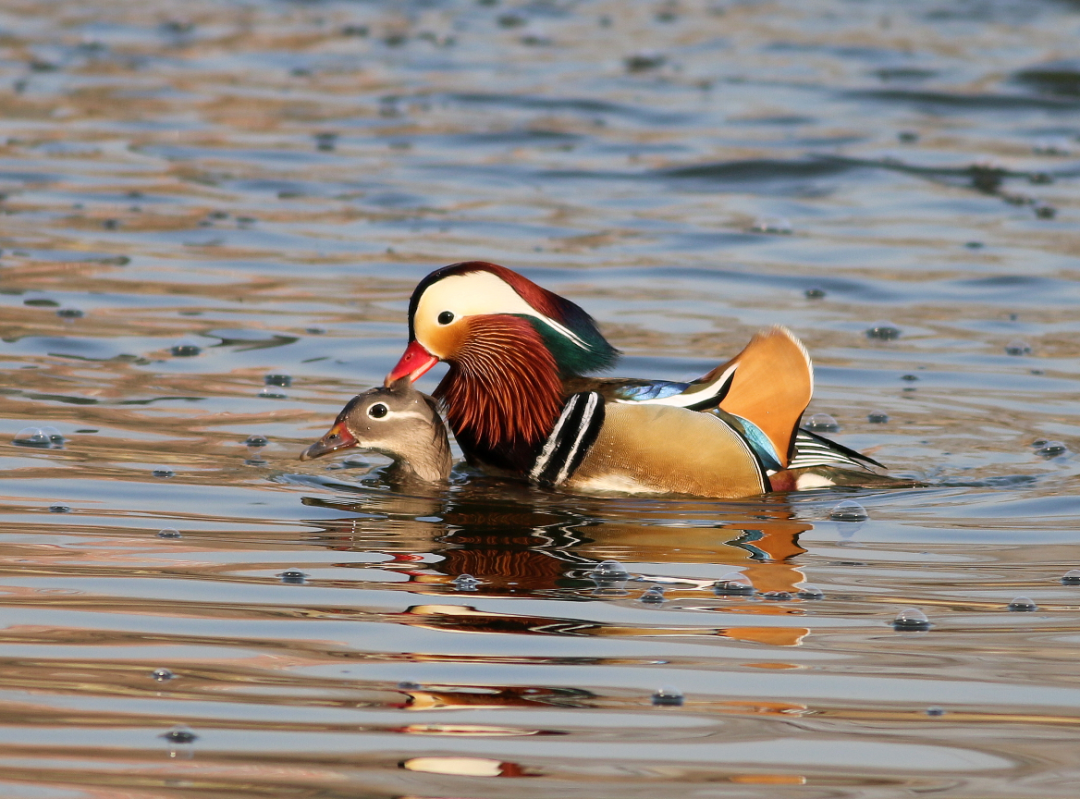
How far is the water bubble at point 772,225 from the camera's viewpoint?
13.2 metres

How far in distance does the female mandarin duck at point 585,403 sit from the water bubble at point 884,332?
10.3 ft

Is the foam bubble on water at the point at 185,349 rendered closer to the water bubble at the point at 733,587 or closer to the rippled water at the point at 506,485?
the rippled water at the point at 506,485

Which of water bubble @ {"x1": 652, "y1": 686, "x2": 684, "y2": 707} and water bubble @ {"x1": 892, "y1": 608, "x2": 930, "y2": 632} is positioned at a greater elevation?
water bubble @ {"x1": 892, "y1": 608, "x2": 930, "y2": 632}

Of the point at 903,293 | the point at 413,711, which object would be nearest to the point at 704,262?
the point at 903,293

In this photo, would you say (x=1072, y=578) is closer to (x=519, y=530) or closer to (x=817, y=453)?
(x=817, y=453)

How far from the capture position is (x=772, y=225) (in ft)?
43.6

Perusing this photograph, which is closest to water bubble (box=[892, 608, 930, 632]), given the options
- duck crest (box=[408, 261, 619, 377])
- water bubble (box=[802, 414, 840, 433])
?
duck crest (box=[408, 261, 619, 377])

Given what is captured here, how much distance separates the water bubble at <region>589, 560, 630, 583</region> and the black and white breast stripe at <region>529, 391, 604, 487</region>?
105 cm

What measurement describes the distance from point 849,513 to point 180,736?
340 cm

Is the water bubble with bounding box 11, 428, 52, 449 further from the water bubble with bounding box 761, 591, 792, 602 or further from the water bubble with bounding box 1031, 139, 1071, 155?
the water bubble with bounding box 1031, 139, 1071, 155

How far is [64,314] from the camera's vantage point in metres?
9.82

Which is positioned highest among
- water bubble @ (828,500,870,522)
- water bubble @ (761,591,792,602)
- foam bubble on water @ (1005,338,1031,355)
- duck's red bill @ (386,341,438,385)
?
foam bubble on water @ (1005,338,1031,355)

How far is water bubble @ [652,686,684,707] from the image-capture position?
4574 millimetres

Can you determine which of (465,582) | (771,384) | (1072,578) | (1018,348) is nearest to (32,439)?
(465,582)
